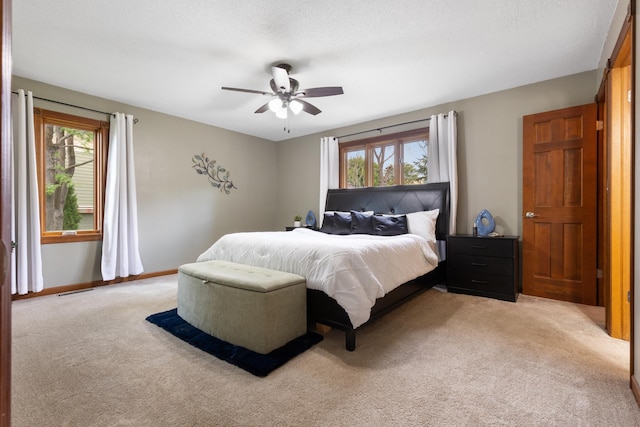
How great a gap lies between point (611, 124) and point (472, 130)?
168 centimetres

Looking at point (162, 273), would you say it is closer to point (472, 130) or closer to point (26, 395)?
point (26, 395)

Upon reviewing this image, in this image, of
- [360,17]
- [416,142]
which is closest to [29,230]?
[360,17]

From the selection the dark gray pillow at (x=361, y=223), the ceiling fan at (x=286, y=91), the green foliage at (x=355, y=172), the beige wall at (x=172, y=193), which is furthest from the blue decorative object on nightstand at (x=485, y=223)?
the beige wall at (x=172, y=193)

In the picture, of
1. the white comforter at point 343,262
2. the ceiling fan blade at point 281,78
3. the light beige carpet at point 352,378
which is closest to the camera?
the light beige carpet at point 352,378

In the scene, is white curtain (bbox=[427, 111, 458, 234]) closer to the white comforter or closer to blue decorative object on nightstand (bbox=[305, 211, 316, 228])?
the white comforter

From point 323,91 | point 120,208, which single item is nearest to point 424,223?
point 323,91

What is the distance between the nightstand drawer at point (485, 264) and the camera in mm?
3395

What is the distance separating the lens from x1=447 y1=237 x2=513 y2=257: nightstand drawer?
3.40 m

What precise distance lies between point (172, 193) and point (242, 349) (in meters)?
3.46

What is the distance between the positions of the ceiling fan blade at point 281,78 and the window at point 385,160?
225 centimetres

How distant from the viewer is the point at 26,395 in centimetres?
170

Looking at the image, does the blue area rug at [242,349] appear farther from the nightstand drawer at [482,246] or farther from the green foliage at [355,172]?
the green foliage at [355,172]

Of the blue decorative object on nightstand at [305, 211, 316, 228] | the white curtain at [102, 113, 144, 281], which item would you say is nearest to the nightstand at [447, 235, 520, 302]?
the blue decorative object on nightstand at [305, 211, 316, 228]

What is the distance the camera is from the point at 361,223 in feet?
13.7
